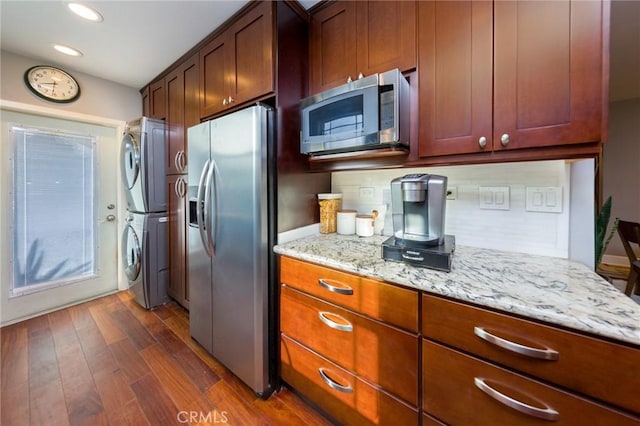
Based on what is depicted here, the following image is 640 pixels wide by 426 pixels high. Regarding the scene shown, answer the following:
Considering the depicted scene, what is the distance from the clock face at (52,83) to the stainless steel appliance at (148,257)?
129 cm

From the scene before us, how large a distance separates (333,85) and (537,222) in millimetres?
1356

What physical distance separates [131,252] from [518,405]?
317 centimetres

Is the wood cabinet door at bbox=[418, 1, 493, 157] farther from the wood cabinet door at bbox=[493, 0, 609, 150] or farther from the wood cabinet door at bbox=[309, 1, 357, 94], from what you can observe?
the wood cabinet door at bbox=[309, 1, 357, 94]

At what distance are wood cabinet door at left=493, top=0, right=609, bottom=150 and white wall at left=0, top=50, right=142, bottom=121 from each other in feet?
11.5

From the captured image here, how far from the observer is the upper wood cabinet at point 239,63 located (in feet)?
4.77

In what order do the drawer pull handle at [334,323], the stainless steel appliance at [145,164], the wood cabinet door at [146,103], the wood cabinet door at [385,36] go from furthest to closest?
the wood cabinet door at [146,103] < the stainless steel appliance at [145,164] < the wood cabinet door at [385,36] < the drawer pull handle at [334,323]

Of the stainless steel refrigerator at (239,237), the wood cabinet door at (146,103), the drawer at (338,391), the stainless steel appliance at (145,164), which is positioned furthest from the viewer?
the wood cabinet door at (146,103)

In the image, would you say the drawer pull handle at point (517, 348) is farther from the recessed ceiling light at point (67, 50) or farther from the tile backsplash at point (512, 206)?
the recessed ceiling light at point (67, 50)

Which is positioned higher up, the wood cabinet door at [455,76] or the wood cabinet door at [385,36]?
the wood cabinet door at [385,36]

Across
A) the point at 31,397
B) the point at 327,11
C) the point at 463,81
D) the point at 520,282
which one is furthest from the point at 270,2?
the point at 31,397

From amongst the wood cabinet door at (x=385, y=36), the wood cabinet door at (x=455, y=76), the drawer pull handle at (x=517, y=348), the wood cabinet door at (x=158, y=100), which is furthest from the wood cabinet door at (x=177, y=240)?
the drawer pull handle at (x=517, y=348)

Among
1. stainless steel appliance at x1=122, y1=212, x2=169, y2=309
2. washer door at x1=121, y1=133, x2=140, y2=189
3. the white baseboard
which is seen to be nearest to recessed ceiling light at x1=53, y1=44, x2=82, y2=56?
washer door at x1=121, y1=133, x2=140, y2=189

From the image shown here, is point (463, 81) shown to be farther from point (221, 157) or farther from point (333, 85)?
point (221, 157)

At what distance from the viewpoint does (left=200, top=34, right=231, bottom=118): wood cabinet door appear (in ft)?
5.79
